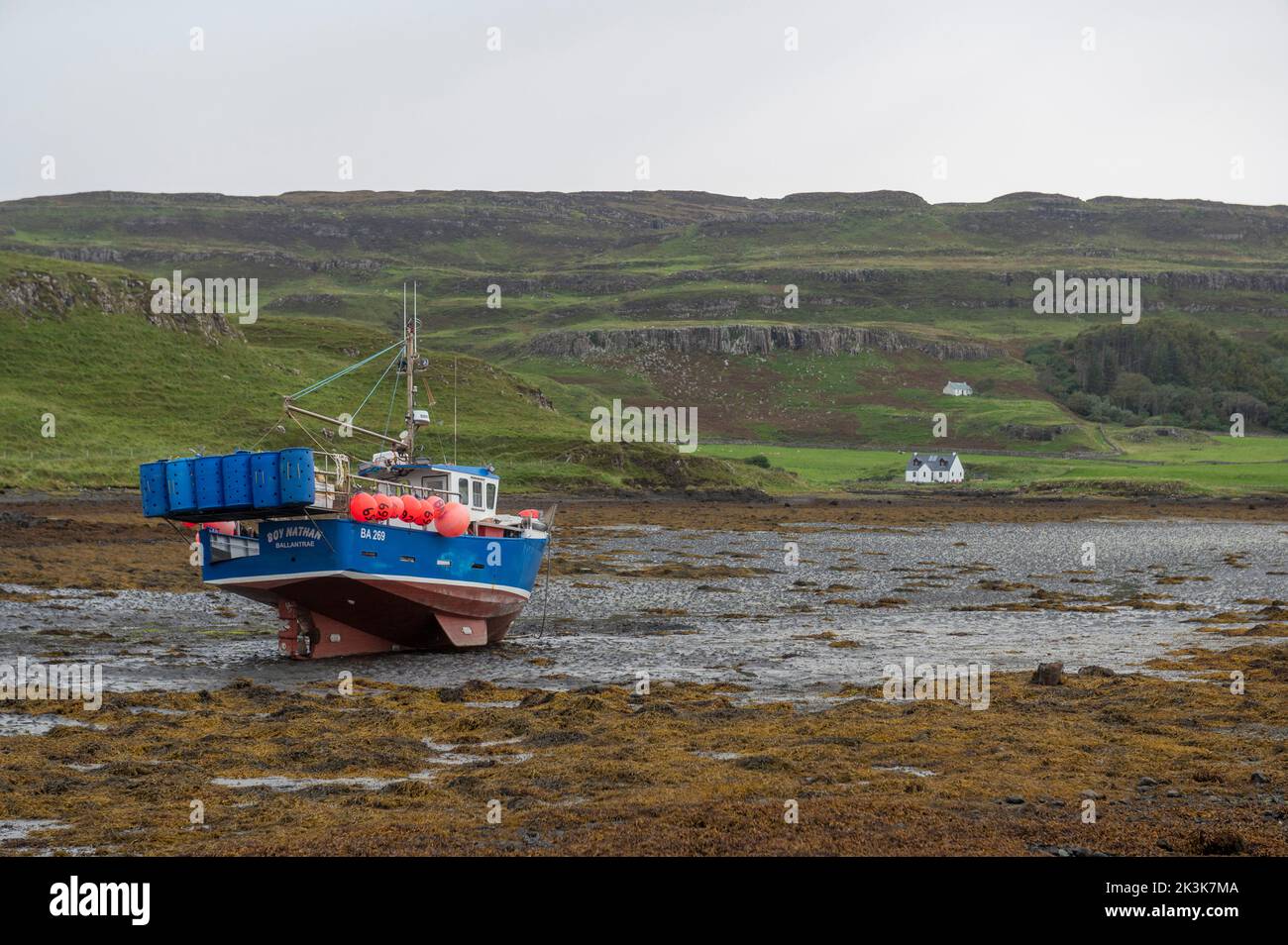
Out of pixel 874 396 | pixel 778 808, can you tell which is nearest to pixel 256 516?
pixel 778 808

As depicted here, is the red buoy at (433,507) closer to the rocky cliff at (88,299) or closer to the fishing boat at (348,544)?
the fishing boat at (348,544)

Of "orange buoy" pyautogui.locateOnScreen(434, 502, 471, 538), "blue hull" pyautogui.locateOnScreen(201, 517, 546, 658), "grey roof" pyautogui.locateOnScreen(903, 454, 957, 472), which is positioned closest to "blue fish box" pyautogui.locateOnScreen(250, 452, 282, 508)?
"blue hull" pyautogui.locateOnScreen(201, 517, 546, 658)

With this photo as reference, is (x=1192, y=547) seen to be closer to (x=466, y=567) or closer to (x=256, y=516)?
(x=466, y=567)

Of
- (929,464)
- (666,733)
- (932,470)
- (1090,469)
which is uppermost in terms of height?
(666,733)

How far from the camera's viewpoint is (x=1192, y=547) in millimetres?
69438

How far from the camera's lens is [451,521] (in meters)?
33.6

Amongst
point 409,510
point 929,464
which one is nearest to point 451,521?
point 409,510

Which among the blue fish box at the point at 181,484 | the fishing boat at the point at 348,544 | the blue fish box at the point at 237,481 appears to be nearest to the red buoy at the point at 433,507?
the fishing boat at the point at 348,544

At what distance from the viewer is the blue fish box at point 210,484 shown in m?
31.1

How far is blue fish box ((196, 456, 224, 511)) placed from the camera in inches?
1226

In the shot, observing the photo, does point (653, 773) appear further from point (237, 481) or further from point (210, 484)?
point (210, 484)

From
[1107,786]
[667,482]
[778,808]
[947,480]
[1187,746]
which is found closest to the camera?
[778,808]

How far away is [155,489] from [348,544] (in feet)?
15.7

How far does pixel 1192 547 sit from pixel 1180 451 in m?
84.7
